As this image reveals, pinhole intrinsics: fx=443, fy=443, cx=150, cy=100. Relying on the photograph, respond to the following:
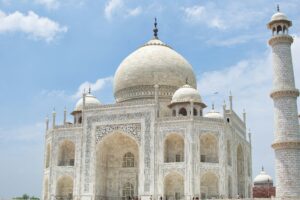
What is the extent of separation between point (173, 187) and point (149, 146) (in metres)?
2.53

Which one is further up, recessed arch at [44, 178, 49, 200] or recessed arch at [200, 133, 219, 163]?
recessed arch at [200, 133, 219, 163]

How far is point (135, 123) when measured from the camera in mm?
24484

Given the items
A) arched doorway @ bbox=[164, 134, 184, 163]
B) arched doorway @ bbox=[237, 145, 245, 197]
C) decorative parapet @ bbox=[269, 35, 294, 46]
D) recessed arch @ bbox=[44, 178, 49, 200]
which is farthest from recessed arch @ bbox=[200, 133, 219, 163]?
recessed arch @ bbox=[44, 178, 49, 200]

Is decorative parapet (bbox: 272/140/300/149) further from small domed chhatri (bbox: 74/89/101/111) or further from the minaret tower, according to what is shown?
small domed chhatri (bbox: 74/89/101/111)

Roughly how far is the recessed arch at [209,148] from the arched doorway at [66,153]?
25.6ft

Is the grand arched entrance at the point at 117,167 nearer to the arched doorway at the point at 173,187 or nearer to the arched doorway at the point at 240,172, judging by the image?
the arched doorway at the point at 173,187

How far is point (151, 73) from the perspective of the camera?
1107 inches

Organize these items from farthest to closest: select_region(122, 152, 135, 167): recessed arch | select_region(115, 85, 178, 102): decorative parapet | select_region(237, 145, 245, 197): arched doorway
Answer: select_region(115, 85, 178, 102): decorative parapet < select_region(237, 145, 245, 197): arched doorway < select_region(122, 152, 135, 167): recessed arch

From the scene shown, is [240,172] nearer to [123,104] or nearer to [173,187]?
[173,187]

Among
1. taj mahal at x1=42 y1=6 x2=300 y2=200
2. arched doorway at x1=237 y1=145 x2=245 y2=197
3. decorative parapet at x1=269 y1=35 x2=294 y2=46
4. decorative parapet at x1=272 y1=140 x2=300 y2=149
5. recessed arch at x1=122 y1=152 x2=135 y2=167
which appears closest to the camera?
decorative parapet at x1=272 y1=140 x2=300 y2=149

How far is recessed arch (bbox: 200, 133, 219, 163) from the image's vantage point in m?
23.8

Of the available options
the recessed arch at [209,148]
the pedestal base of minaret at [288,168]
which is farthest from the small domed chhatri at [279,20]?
the recessed arch at [209,148]

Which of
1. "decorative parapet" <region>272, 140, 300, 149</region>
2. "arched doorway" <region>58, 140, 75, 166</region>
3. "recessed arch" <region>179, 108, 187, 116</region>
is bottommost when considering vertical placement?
"decorative parapet" <region>272, 140, 300, 149</region>

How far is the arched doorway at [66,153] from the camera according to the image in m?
26.3
